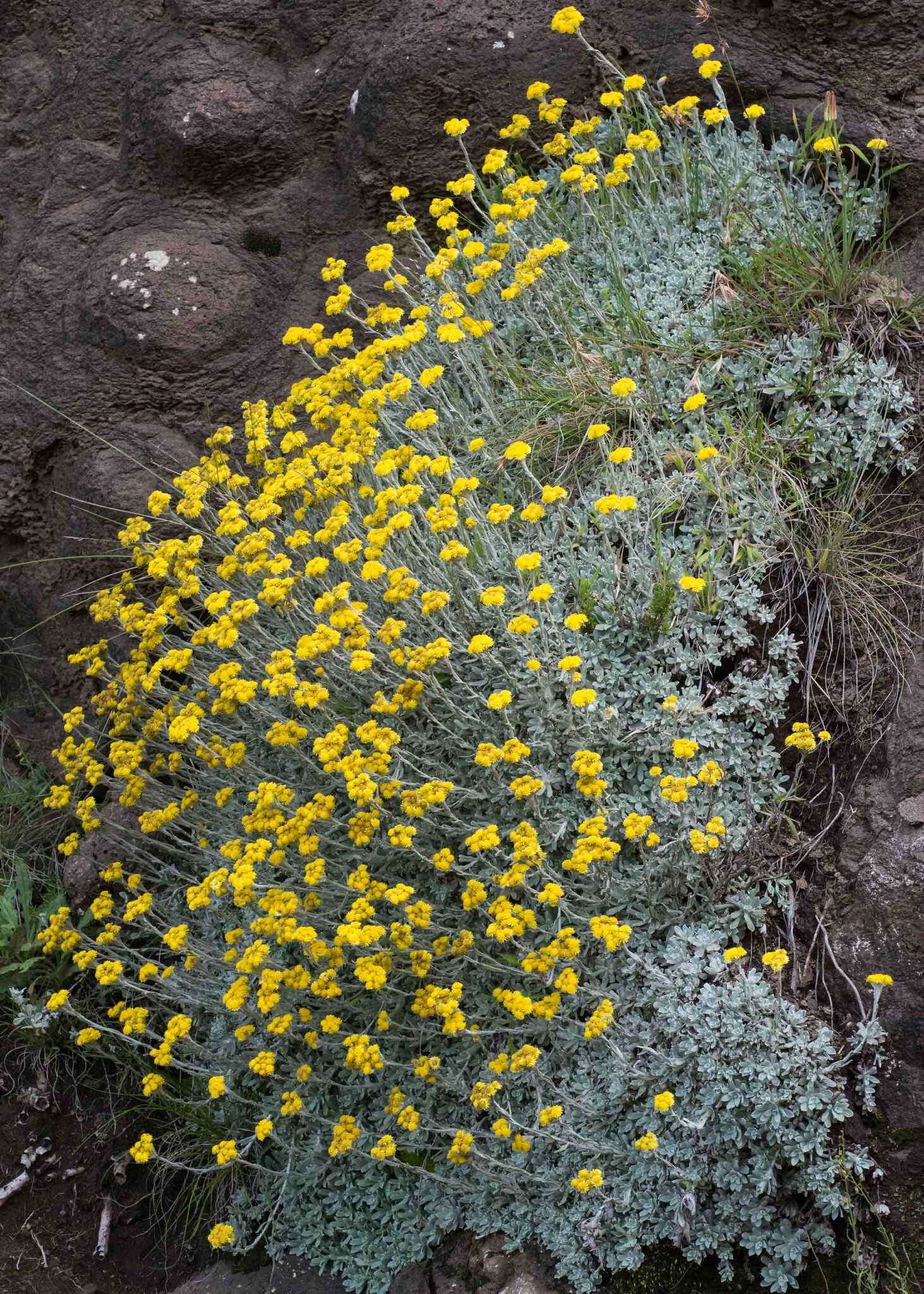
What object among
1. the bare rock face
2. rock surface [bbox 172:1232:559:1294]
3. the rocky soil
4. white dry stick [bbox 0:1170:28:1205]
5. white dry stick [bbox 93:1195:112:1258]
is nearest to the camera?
the bare rock face

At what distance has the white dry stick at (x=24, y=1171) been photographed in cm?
373

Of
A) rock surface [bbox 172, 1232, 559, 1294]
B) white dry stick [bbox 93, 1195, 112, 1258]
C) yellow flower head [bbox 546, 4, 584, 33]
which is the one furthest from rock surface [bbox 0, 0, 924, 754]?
rock surface [bbox 172, 1232, 559, 1294]

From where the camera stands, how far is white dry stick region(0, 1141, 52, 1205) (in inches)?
147

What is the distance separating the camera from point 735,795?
3.14 m

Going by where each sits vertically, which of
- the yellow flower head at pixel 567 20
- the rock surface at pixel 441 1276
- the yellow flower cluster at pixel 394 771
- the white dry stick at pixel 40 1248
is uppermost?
the yellow flower head at pixel 567 20

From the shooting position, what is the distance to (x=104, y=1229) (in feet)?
11.8

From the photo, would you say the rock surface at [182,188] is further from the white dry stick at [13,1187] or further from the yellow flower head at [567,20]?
the white dry stick at [13,1187]

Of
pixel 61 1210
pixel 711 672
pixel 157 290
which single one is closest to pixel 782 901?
pixel 711 672

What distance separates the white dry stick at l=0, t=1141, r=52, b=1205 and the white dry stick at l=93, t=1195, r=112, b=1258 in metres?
0.29

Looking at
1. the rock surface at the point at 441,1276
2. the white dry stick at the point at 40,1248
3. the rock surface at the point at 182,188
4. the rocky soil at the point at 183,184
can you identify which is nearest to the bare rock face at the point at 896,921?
the rock surface at the point at 441,1276

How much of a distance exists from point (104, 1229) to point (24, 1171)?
377 millimetres

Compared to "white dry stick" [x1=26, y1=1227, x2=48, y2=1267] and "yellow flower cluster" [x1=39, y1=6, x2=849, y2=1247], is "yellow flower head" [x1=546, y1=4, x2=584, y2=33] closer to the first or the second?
"yellow flower cluster" [x1=39, y1=6, x2=849, y2=1247]

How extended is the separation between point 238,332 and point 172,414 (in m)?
0.41

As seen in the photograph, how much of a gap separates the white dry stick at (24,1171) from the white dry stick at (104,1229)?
0.29m
